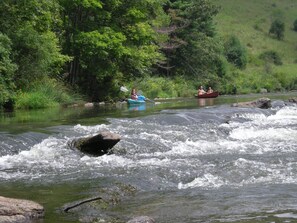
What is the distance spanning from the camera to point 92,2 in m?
28.4

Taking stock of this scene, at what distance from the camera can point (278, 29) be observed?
8312cm

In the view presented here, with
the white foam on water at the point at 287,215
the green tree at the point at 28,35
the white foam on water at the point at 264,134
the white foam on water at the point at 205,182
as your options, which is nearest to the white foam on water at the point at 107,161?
the white foam on water at the point at 205,182

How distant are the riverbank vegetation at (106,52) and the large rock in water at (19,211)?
1391 cm

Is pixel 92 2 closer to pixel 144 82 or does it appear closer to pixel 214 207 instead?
pixel 144 82

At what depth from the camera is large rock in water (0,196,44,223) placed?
6.62 metres

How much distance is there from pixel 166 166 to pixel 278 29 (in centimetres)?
7668

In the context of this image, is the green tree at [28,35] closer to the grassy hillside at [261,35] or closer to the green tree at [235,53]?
the grassy hillside at [261,35]

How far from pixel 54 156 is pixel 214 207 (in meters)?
5.97

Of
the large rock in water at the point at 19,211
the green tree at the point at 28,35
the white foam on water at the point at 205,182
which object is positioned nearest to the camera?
the large rock in water at the point at 19,211

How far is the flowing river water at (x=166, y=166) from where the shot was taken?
756 cm

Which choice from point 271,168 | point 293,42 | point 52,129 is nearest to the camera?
point 271,168

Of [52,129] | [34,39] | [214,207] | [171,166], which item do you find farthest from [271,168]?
[34,39]

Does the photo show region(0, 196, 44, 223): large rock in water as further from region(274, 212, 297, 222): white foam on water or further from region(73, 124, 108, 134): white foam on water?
region(73, 124, 108, 134): white foam on water

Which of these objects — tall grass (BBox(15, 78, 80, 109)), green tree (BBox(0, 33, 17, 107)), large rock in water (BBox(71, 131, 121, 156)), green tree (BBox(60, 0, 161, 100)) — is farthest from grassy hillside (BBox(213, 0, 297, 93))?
large rock in water (BBox(71, 131, 121, 156))
